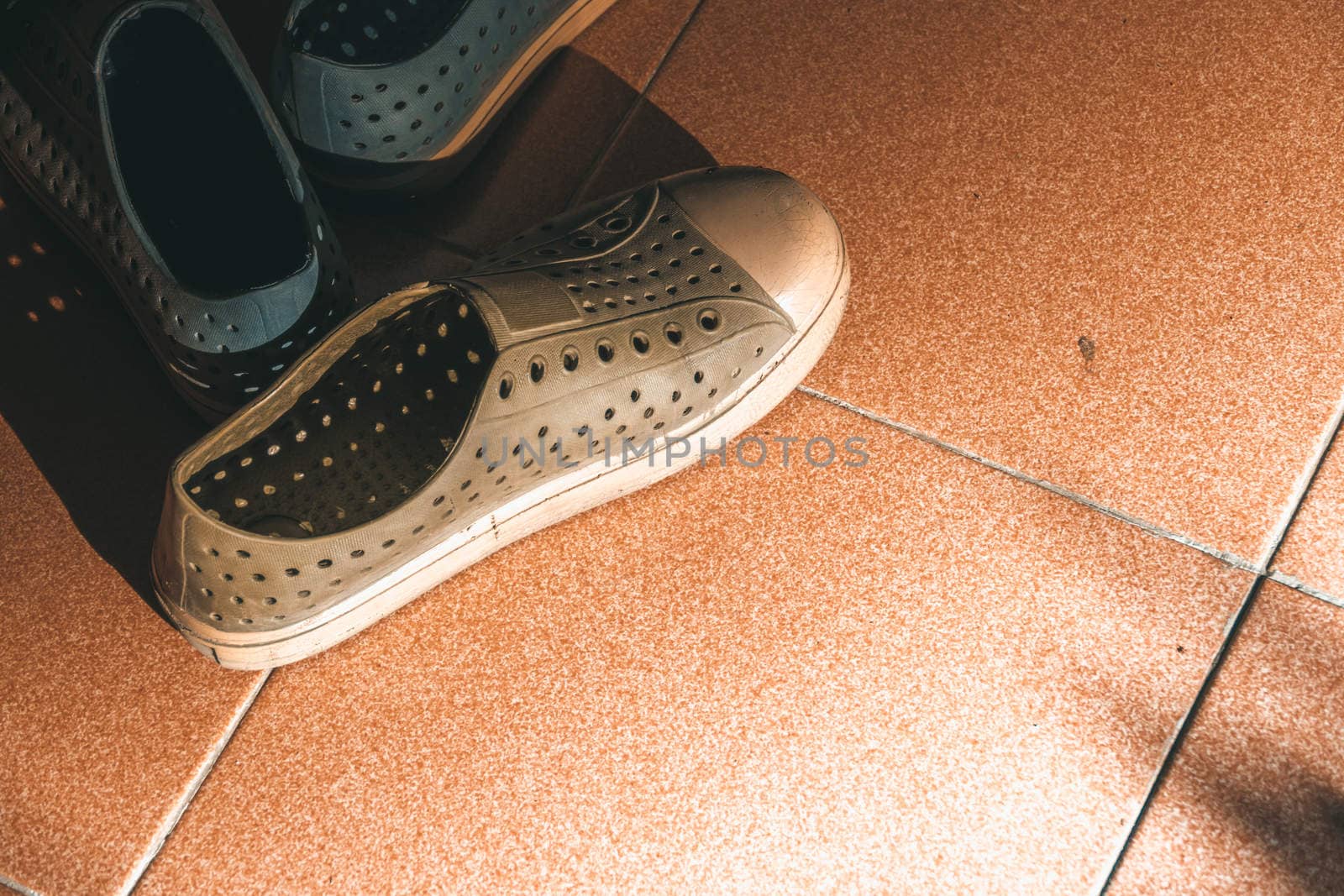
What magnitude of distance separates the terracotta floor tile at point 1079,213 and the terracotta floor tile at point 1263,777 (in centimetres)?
9

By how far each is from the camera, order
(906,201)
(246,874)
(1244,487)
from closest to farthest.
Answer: (246,874) < (1244,487) < (906,201)

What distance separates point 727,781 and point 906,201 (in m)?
0.67

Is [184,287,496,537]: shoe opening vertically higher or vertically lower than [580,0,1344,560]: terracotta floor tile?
lower

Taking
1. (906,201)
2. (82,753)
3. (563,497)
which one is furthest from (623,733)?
(906,201)

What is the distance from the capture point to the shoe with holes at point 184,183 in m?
0.85

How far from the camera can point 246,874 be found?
0.86 m

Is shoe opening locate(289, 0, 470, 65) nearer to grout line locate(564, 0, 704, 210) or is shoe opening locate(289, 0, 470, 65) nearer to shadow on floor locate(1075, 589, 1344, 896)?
grout line locate(564, 0, 704, 210)

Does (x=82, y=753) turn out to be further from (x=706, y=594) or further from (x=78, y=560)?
(x=706, y=594)

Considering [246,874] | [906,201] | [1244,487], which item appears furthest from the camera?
[906,201]

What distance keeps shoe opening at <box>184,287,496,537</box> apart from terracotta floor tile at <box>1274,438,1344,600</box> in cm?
81

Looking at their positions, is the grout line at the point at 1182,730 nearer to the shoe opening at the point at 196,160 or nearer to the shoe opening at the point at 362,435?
the shoe opening at the point at 362,435

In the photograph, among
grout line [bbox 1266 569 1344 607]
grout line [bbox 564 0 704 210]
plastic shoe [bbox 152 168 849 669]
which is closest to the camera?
plastic shoe [bbox 152 168 849 669]

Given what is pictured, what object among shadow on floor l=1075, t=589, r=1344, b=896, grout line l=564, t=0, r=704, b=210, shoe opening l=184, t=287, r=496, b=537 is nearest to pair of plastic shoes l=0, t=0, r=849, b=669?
shoe opening l=184, t=287, r=496, b=537

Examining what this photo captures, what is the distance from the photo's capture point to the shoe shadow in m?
0.98
